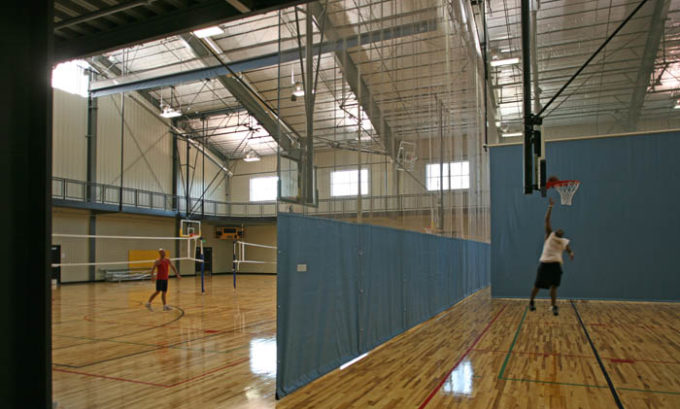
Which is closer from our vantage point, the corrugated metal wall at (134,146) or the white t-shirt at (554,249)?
the white t-shirt at (554,249)

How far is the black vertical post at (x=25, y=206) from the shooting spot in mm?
2732

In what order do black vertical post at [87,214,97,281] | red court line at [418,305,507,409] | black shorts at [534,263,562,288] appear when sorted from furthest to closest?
black vertical post at [87,214,97,281], black shorts at [534,263,562,288], red court line at [418,305,507,409]

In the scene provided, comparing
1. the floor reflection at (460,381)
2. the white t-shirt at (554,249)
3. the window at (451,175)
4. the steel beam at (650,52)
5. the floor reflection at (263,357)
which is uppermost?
the steel beam at (650,52)

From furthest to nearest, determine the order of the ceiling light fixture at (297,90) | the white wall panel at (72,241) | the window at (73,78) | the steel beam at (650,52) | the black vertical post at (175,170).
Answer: the black vertical post at (175,170)
the white wall panel at (72,241)
the window at (73,78)
the steel beam at (650,52)
the ceiling light fixture at (297,90)

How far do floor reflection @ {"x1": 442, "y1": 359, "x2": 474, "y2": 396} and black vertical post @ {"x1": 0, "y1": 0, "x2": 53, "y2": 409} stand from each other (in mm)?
3748

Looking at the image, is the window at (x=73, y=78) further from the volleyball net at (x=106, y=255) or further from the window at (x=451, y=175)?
the window at (x=451, y=175)

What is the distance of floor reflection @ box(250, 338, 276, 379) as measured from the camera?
19.9 feet

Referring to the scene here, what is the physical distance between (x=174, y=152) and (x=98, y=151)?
557 centimetres

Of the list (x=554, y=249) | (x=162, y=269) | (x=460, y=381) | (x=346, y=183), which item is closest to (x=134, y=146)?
(x=162, y=269)

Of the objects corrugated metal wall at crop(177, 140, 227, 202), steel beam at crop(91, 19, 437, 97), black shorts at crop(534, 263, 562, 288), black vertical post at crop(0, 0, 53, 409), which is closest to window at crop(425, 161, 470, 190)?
black shorts at crop(534, 263, 562, 288)

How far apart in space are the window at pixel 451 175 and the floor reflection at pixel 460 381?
18.2 ft

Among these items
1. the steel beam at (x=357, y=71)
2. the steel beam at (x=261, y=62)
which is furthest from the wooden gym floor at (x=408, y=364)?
the steel beam at (x=261, y=62)

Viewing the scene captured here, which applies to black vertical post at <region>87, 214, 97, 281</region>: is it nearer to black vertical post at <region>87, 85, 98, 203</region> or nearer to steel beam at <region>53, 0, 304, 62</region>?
black vertical post at <region>87, 85, 98, 203</region>

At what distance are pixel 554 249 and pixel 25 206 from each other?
963cm
